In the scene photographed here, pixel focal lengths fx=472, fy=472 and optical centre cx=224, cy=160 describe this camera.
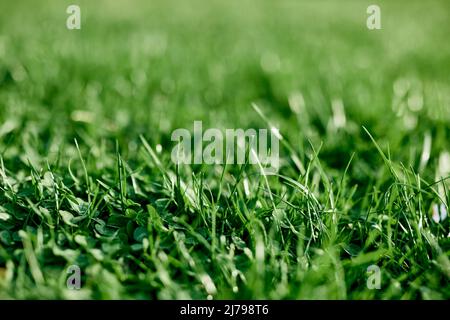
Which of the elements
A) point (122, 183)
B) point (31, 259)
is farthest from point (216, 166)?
point (31, 259)

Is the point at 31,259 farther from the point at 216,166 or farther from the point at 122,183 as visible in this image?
the point at 216,166

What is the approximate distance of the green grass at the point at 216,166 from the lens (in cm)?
132

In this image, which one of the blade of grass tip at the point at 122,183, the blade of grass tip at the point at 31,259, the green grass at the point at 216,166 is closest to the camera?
the blade of grass tip at the point at 31,259

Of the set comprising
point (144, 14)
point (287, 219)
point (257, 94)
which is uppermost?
point (144, 14)

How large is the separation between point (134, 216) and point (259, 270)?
0.45 metres

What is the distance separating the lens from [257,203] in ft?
5.14

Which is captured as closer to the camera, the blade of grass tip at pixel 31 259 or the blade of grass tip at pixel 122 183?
the blade of grass tip at pixel 31 259

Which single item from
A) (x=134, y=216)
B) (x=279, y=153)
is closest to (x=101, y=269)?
(x=134, y=216)

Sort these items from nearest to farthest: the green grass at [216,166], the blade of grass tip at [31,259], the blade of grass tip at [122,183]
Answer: the blade of grass tip at [31,259] → the green grass at [216,166] → the blade of grass tip at [122,183]

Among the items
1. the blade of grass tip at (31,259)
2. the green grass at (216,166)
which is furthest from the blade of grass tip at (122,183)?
the blade of grass tip at (31,259)

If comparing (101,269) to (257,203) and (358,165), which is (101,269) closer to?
(257,203)

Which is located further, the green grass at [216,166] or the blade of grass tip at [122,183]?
the blade of grass tip at [122,183]

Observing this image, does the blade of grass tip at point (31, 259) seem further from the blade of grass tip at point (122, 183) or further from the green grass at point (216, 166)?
the blade of grass tip at point (122, 183)

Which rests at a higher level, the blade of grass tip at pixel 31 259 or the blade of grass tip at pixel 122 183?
the blade of grass tip at pixel 122 183
